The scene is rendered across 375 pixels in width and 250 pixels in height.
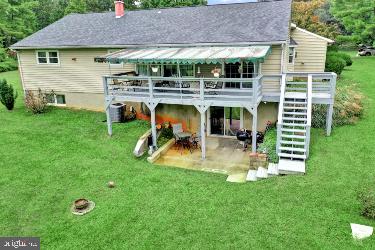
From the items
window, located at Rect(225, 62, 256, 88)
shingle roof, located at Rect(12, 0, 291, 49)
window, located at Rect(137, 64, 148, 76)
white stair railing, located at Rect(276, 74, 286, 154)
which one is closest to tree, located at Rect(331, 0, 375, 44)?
shingle roof, located at Rect(12, 0, 291, 49)

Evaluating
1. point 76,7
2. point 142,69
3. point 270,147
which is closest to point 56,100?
point 142,69

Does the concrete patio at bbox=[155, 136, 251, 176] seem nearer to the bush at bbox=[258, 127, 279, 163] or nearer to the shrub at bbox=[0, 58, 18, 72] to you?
the bush at bbox=[258, 127, 279, 163]

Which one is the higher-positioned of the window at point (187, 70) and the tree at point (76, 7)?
the tree at point (76, 7)

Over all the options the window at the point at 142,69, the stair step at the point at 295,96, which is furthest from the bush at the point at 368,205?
the window at the point at 142,69

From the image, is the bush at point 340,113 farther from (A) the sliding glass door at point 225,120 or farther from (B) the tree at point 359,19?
(B) the tree at point 359,19

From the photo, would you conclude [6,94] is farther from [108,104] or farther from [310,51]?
[310,51]

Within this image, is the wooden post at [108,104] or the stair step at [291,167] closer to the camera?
the stair step at [291,167]

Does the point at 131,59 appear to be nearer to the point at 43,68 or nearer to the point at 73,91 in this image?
the point at 73,91
